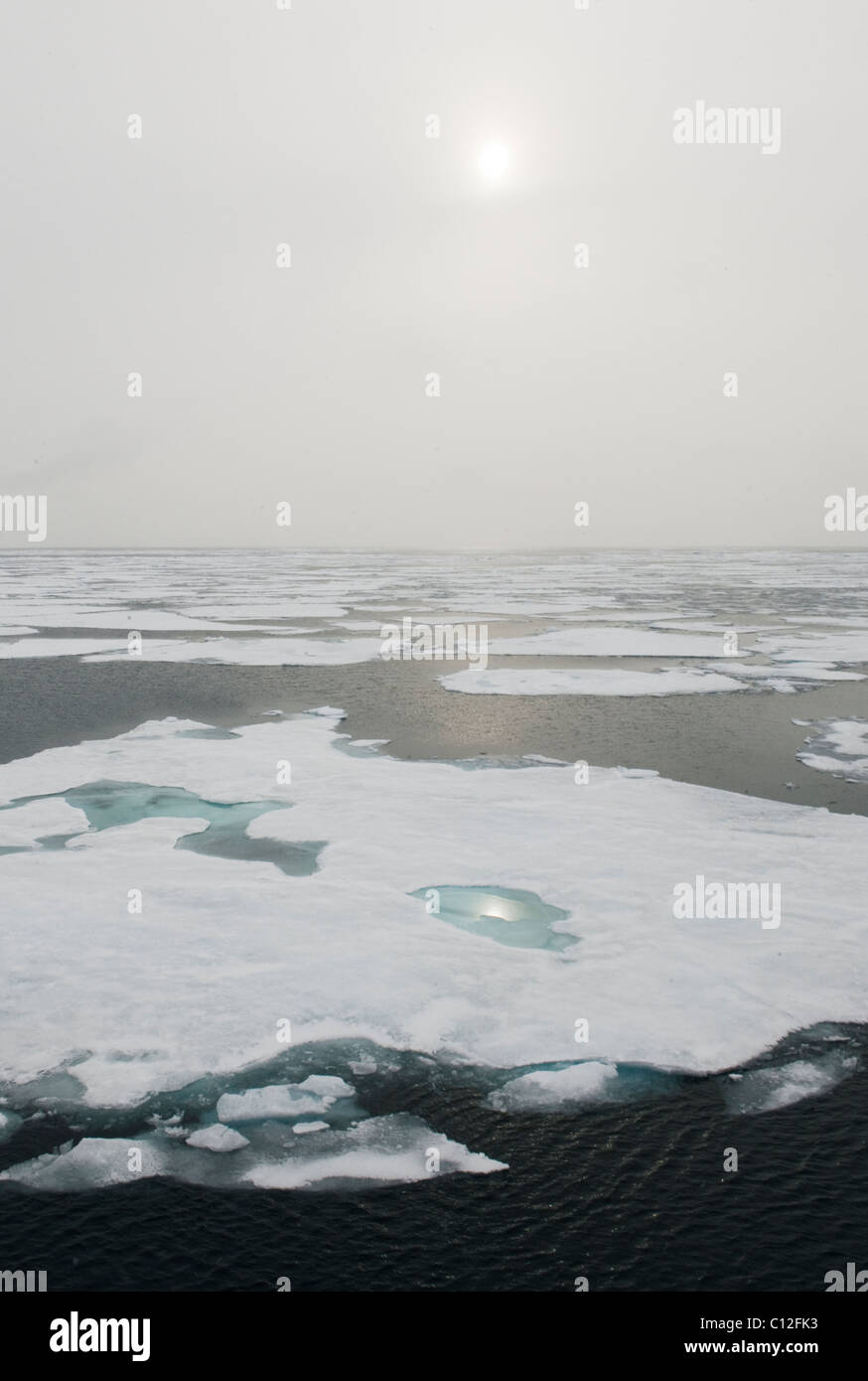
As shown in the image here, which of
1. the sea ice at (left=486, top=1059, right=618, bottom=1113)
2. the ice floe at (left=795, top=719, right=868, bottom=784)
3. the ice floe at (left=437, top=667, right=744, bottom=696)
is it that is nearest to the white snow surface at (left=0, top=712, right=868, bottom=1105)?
the sea ice at (left=486, top=1059, right=618, bottom=1113)

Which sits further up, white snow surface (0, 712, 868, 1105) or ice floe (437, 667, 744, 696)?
ice floe (437, 667, 744, 696)

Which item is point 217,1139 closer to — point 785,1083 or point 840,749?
point 785,1083

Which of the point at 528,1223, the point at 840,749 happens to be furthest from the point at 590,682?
the point at 528,1223

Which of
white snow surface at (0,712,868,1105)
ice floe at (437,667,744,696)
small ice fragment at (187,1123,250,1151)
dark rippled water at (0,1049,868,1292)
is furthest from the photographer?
ice floe at (437,667,744,696)

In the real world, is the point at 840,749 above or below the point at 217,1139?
above

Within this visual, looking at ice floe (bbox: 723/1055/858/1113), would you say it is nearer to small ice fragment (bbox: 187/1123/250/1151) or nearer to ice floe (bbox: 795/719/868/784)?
small ice fragment (bbox: 187/1123/250/1151)

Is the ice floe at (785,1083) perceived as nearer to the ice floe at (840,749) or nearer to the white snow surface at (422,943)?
the white snow surface at (422,943)

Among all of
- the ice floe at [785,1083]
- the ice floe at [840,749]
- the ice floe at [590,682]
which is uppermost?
the ice floe at [590,682]

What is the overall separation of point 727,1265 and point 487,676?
51.0 feet

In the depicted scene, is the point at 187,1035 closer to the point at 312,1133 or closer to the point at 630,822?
the point at 312,1133

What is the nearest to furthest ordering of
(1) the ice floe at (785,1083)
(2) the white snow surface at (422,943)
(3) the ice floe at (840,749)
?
(1) the ice floe at (785,1083), (2) the white snow surface at (422,943), (3) the ice floe at (840,749)

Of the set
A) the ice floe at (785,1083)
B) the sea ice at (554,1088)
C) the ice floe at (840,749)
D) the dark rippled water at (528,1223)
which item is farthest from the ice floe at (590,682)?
the dark rippled water at (528,1223)

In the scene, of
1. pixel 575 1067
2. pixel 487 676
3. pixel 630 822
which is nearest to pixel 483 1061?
pixel 575 1067
